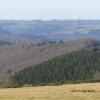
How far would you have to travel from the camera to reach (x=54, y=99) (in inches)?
1422

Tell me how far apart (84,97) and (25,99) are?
220 inches

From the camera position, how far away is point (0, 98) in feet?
125

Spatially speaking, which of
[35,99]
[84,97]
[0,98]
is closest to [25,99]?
[35,99]

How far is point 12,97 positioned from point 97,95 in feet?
27.6

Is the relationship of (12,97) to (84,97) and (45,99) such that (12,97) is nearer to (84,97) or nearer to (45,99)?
(45,99)

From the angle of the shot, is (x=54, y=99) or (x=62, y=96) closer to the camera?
(x=54, y=99)

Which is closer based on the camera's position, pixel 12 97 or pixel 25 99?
pixel 25 99

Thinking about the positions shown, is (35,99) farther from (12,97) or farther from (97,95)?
(97,95)

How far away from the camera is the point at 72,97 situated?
3716cm

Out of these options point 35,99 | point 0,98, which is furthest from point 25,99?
point 0,98

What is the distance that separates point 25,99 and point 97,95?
24.7ft

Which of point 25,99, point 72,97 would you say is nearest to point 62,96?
point 72,97

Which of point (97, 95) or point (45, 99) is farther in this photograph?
point (97, 95)

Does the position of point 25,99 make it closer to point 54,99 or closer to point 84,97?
point 54,99
